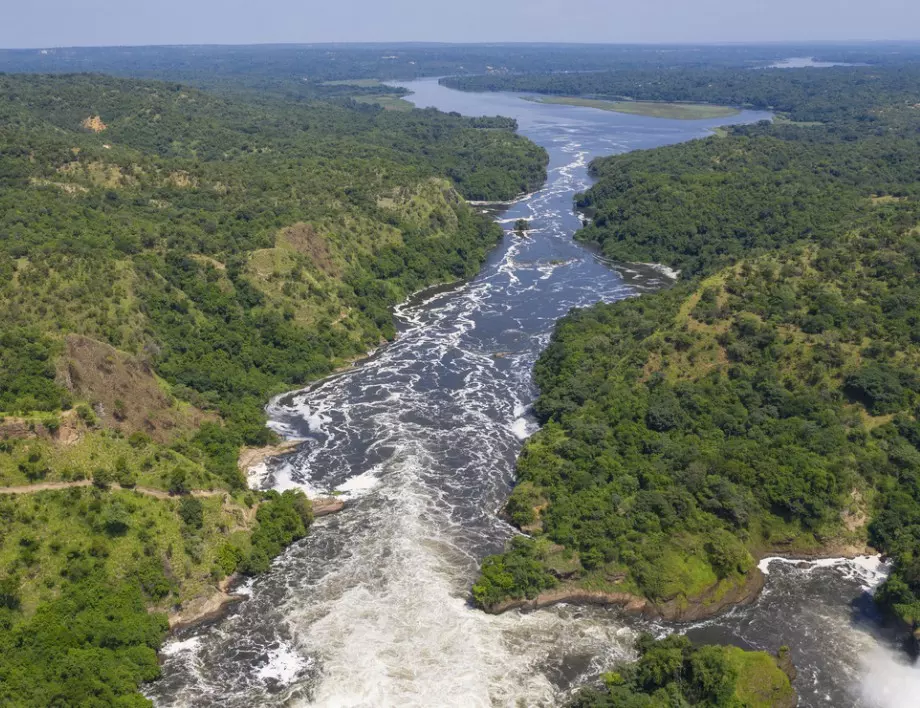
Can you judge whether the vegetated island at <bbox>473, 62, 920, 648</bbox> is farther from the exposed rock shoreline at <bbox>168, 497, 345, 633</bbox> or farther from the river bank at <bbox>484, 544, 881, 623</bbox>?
the exposed rock shoreline at <bbox>168, 497, 345, 633</bbox>

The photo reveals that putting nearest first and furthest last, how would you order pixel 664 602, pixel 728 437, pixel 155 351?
pixel 664 602
pixel 728 437
pixel 155 351

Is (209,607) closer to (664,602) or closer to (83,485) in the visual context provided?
(83,485)

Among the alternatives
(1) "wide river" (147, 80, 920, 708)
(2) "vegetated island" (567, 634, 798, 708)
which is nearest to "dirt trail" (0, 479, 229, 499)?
(1) "wide river" (147, 80, 920, 708)

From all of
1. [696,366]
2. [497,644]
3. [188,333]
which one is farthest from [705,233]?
[497,644]

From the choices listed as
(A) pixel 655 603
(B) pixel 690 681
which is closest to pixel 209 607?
(A) pixel 655 603

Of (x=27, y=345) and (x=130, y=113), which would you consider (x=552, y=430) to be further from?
(x=130, y=113)

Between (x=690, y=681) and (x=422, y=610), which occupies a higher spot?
(x=690, y=681)
